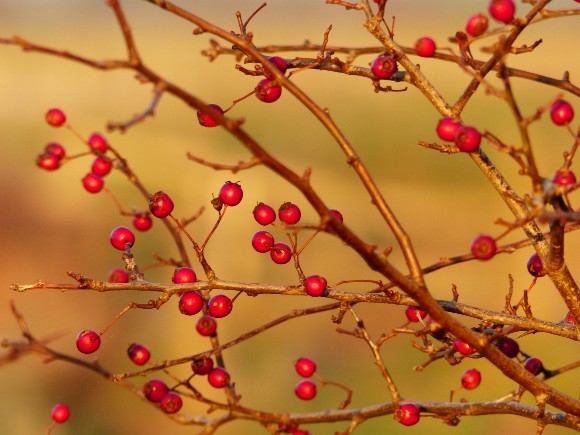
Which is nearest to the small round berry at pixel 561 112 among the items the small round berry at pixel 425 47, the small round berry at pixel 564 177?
the small round berry at pixel 564 177

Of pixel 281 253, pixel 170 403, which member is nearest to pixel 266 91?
pixel 281 253

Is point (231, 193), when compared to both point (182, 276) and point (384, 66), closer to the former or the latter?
point (182, 276)

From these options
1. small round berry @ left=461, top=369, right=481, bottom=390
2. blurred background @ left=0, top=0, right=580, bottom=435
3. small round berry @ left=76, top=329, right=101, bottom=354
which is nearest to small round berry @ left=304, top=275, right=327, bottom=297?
small round berry @ left=76, top=329, right=101, bottom=354

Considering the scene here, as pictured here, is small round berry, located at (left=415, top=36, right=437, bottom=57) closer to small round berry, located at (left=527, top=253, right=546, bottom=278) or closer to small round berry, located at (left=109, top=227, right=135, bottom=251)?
small round berry, located at (left=527, top=253, right=546, bottom=278)

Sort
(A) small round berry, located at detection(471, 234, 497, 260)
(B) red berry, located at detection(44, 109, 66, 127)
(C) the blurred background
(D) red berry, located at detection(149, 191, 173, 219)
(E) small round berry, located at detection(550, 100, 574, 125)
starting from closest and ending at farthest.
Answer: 1. (A) small round berry, located at detection(471, 234, 497, 260)
2. (E) small round berry, located at detection(550, 100, 574, 125)
3. (D) red berry, located at detection(149, 191, 173, 219)
4. (B) red berry, located at detection(44, 109, 66, 127)
5. (C) the blurred background

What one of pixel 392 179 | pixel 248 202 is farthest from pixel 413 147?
pixel 248 202

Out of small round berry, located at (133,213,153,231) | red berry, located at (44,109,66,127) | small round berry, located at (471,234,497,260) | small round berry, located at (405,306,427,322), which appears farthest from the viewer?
small round berry, located at (133,213,153,231)
